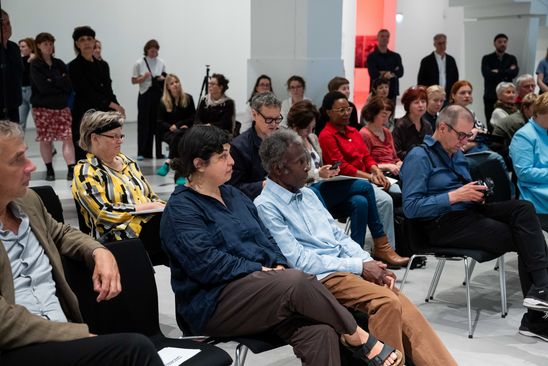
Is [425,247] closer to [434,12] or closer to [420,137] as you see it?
[420,137]

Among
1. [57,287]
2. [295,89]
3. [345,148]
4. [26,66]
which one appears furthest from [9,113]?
[57,287]

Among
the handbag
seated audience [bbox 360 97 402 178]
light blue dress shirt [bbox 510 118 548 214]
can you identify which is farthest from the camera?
the handbag

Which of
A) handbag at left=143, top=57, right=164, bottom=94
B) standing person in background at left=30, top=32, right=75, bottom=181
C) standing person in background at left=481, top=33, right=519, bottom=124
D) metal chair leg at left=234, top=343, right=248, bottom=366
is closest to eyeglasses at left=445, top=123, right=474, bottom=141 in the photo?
metal chair leg at left=234, top=343, right=248, bottom=366

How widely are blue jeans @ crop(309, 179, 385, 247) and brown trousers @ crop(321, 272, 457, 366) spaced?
5.94 feet

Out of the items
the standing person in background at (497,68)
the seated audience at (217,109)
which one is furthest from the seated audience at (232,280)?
the standing person in background at (497,68)

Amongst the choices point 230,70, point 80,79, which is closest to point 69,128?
point 80,79

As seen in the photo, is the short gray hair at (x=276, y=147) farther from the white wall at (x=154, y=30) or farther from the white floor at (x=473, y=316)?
the white wall at (x=154, y=30)

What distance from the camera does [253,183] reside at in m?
4.45

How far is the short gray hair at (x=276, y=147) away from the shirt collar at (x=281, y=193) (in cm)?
9

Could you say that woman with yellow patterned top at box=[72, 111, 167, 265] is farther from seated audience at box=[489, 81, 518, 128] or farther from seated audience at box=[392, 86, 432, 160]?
seated audience at box=[489, 81, 518, 128]

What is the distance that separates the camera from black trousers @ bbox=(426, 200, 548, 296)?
4184 millimetres

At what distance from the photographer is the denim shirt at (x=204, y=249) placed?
2883 millimetres

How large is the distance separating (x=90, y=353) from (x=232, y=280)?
743 millimetres

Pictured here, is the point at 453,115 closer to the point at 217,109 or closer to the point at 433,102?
the point at 433,102
